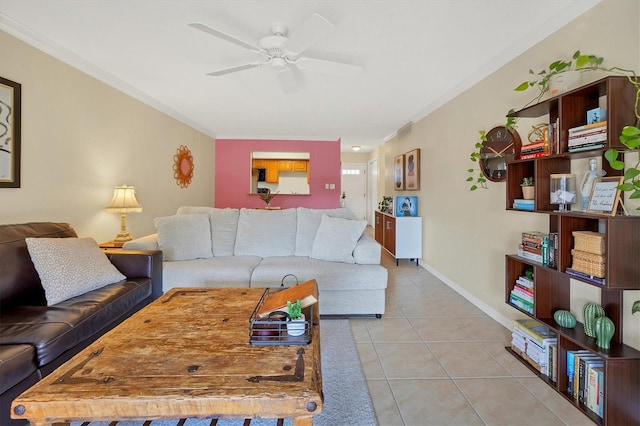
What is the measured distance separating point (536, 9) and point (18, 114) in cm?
366

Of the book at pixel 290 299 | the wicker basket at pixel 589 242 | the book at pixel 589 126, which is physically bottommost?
the book at pixel 290 299

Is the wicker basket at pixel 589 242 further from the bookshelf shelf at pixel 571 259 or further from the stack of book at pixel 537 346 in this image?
the stack of book at pixel 537 346

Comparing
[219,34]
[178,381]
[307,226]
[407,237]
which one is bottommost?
[178,381]

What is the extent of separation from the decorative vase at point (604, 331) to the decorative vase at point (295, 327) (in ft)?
4.97

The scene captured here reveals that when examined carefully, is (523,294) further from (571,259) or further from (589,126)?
(589,126)

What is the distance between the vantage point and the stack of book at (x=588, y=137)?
4.84ft

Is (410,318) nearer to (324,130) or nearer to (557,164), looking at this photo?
(557,164)

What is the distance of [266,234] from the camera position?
3285 millimetres

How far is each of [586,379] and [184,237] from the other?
3.15 metres

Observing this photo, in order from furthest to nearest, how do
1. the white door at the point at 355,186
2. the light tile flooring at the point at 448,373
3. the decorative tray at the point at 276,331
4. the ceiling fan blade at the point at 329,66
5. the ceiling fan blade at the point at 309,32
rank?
the white door at the point at 355,186 < the ceiling fan blade at the point at 329,66 < the ceiling fan blade at the point at 309,32 < the light tile flooring at the point at 448,373 < the decorative tray at the point at 276,331

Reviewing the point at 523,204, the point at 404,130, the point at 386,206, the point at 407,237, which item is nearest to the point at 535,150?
the point at 523,204

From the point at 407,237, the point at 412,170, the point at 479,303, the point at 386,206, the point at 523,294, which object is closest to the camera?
the point at 523,294

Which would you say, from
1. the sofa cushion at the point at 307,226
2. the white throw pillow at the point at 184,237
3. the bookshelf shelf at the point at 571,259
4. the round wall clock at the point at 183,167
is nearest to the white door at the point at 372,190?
the round wall clock at the point at 183,167

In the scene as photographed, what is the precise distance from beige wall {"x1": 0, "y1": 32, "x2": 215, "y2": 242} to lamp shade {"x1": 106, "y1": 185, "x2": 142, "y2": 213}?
7.7 inches
